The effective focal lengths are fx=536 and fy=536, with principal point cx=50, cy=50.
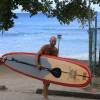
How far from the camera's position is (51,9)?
2138cm

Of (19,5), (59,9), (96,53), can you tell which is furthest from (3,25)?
(96,53)

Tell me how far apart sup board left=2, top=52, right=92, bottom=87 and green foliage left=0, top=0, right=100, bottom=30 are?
25.3 ft

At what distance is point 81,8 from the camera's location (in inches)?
822

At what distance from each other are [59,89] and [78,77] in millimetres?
2789

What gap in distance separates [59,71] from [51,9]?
29.2ft

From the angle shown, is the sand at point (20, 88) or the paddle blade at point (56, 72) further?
the sand at point (20, 88)

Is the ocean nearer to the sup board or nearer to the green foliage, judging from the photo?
the green foliage

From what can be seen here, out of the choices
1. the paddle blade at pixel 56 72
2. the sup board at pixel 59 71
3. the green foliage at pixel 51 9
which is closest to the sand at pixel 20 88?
the sup board at pixel 59 71

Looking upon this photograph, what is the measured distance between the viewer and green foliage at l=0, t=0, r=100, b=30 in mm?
20797

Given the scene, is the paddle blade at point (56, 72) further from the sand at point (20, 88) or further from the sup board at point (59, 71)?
the sand at point (20, 88)

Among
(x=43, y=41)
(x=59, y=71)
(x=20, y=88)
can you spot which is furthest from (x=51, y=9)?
(x=43, y=41)

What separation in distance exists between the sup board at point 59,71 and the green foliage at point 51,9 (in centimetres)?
772

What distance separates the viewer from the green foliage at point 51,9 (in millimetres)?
20797

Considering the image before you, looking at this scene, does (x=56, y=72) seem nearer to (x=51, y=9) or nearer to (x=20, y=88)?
(x=20, y=88)
